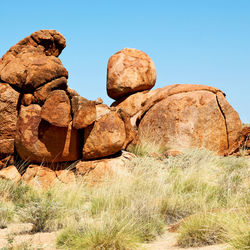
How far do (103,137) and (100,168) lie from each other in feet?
2.33

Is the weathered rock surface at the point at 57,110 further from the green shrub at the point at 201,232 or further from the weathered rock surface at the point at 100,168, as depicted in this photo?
the green shrub at the point at 201,232

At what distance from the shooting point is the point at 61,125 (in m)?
8.38

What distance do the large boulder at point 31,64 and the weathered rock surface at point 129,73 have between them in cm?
392

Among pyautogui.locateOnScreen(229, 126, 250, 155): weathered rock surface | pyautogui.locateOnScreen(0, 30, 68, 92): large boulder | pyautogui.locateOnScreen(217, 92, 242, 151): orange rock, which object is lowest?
pyautogui.locateOnScreen(229, 126, 250, 155): weathered rock surface

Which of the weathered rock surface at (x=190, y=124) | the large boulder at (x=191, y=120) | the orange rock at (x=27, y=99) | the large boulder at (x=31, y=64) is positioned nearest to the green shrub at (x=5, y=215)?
→ the orange rock at (x=27, y=99)

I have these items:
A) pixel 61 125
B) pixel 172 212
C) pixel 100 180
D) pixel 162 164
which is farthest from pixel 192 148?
pixel 172 212

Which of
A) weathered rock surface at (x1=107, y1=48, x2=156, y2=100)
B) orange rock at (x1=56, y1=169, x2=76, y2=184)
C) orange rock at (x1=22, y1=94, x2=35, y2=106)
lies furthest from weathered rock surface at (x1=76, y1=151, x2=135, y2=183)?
weathered rock surface at (x1=107, y1=48, x2=156, y2=100)

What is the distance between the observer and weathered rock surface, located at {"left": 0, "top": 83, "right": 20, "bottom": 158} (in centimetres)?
885

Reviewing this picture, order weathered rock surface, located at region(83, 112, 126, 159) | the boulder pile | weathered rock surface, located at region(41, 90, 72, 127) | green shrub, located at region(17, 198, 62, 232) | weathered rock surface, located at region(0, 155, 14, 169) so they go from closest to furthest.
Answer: green shrub, located at region(17, 198, 62, 232)
weathered rock surface, located at region(41, 90, 72, 127)
the boulder pile
weathered rock surface, located at region(83, 112, 126, 159)
weathered rock surface, located at region(0, 155, 14, 169)

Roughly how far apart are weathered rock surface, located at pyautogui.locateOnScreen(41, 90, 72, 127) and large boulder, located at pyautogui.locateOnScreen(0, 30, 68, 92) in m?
0.71

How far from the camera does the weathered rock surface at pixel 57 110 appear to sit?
8.31 meters

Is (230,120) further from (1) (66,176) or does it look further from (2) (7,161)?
(2) (7,161)

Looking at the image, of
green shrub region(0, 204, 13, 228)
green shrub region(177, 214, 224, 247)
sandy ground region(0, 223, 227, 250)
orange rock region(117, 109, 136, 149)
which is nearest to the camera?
sandy ground region(0, 223, 227, 250)

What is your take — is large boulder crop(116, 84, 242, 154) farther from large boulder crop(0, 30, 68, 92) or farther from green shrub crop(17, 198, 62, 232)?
green shrub crop(17, 198, 62, 232)
